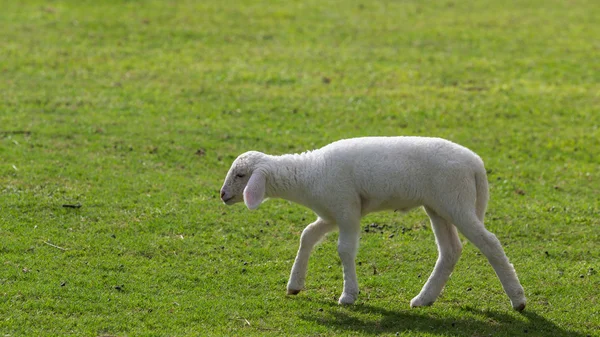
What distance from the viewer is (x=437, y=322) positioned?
8.00 meters

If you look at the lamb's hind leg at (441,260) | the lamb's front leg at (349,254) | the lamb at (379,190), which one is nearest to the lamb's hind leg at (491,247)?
the lamb at (379,190)

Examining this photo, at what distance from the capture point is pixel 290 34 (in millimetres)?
21594

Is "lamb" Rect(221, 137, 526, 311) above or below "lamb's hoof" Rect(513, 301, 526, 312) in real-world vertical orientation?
above

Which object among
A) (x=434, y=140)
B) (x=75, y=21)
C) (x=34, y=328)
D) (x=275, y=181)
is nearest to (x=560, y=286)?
(x=434, y=140)

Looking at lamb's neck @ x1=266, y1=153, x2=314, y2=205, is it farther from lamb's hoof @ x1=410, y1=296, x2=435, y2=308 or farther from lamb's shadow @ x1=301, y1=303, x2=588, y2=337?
lamb's hoof @ x1=410, y1=296, x2=435, y2=308

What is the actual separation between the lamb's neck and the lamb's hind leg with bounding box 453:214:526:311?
1461mm

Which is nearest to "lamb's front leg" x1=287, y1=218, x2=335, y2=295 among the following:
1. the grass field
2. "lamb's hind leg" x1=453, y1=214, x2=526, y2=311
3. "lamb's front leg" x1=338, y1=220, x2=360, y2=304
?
the grass field

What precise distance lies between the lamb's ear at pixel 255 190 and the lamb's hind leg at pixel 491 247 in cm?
182

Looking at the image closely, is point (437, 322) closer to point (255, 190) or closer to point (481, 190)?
point (481, 190)

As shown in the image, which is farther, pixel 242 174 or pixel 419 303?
pixel 242 174

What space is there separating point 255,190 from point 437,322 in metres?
2.06

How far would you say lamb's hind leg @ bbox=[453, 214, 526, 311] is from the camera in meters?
7.98

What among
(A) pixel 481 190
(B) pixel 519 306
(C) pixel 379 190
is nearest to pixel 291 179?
(C) pixel 379 190

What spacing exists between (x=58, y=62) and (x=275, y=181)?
11.3 meters
